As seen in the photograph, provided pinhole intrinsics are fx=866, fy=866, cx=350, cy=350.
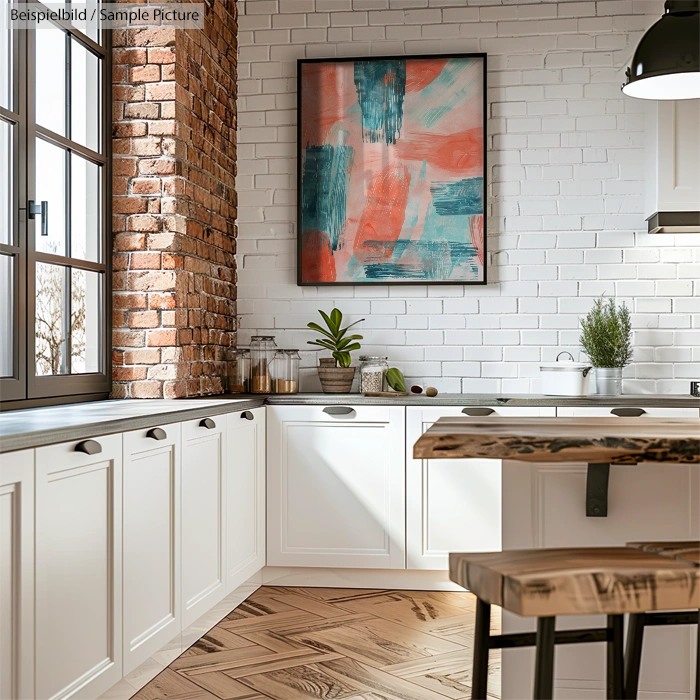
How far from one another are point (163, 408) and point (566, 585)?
189 centimetres

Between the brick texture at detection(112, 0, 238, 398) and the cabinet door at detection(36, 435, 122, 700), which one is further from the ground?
the brick texture at detection(112, 0, 238, 398)

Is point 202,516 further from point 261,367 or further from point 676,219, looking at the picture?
point 676,219

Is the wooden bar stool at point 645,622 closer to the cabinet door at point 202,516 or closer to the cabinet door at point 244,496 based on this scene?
the cabinet door at point 202,516

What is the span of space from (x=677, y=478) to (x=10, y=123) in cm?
231

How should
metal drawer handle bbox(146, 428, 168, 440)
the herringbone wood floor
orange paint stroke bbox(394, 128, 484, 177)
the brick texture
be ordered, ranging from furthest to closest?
orange paint stroke bbox(394, 128, 484, 177), the brick texture, the herringbone wood floor, metal drawer handle bbox(146, 428, 168, 440)

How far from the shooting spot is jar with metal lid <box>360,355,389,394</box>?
13.4 feet

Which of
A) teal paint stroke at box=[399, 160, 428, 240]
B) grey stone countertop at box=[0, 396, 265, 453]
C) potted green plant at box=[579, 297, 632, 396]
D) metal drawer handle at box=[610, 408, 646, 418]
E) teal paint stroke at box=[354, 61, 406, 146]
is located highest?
teal paint stroke at box=[354, 61, 406, 146]

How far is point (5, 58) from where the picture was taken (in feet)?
9.29

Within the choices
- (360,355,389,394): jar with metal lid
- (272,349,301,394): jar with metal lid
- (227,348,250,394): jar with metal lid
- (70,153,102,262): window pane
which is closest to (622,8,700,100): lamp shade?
(360,355,389,394): jar with metal lid

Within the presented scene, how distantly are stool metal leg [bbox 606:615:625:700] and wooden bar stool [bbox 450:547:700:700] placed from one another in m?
0.20

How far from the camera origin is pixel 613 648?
1.61 m

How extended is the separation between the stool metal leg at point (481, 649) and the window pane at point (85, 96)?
2.55 m

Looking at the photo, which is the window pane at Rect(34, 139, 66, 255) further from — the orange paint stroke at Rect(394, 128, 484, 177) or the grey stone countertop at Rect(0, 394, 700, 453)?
the orange paint stroke at Rect(394, 128, 484, 177)

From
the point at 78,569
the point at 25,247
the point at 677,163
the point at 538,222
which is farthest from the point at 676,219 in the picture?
the point at 78,569
